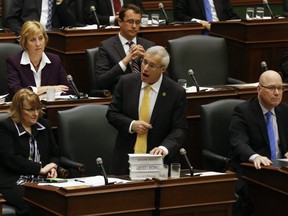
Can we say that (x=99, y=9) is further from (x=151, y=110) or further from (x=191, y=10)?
(x=151, y=110)

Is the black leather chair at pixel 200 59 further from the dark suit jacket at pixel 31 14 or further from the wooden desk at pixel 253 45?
the dark suit jacket at pixel 31 14

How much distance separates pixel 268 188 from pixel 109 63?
183 centimetres

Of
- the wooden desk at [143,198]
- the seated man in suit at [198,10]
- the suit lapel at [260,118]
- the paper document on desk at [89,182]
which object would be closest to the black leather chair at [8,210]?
the wooden desk at [143,198]

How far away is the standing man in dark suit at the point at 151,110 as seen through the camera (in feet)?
19.5

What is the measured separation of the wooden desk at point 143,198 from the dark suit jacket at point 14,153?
0.32 m

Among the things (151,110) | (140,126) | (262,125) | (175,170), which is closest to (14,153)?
(140,126)

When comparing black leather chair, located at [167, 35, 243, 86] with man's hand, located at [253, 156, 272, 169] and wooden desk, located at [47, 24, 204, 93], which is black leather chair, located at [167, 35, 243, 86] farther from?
man's hand, located at [253, 156, 272, 169]

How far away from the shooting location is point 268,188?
5883mm

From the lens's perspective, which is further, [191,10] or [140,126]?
[191,10]

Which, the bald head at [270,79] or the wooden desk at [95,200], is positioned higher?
the bald head at [270,79]

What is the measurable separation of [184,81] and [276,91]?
0.90 metres

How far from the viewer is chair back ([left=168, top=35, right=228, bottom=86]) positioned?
7535 mm

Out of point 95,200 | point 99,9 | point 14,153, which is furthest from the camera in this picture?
point 99,9

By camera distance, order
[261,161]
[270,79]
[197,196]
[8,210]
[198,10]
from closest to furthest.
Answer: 1. [197,196]
2. [8,210]
3. [261,161]
4. [270,79]
5. [198,10]
